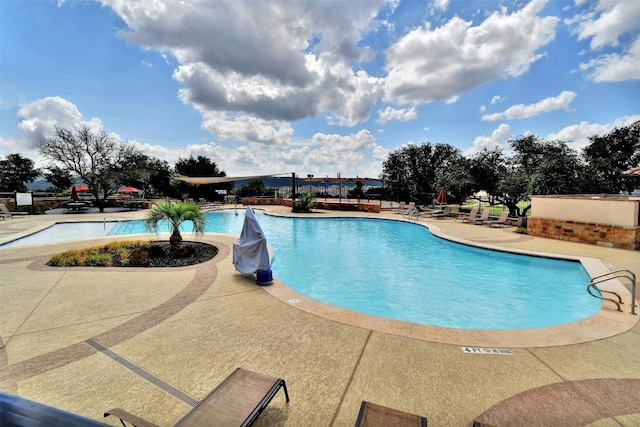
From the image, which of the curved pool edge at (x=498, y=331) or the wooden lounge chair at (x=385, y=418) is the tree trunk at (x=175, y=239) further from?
the wooden lounge chair at (x=385, y=418)

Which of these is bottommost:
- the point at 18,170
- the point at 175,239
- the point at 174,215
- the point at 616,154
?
the point at 175,239

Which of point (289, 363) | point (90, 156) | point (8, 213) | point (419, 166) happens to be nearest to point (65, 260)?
point (289, 363)

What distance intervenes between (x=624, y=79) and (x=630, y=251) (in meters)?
6.81

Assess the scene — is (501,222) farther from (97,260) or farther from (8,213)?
(8,213)

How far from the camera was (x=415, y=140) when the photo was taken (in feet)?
99.6

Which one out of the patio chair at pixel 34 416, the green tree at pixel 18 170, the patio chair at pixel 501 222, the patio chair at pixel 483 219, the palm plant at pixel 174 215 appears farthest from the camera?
the green tree at pixel 18 170

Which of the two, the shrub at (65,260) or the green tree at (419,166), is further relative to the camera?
the green tree at (419,166)

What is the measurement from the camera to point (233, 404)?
244 centimetres

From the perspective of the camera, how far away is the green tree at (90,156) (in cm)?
2177

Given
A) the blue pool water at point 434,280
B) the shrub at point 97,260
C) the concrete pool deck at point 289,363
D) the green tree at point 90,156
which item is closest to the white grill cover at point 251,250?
the concrete pool deck at point 289,363

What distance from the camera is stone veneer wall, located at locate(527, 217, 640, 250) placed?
9.66m

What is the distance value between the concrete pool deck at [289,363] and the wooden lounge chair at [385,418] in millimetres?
422

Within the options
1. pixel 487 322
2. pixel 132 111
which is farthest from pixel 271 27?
pixel 487 322

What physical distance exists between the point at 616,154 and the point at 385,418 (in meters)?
30.5
